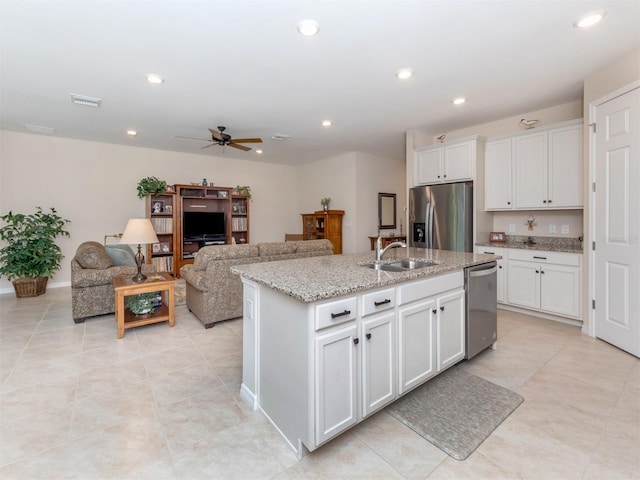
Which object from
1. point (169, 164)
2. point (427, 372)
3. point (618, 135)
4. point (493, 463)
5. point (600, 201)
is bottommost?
point (493, 463)

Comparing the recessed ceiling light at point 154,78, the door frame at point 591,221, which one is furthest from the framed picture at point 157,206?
the door frame at point 591,221

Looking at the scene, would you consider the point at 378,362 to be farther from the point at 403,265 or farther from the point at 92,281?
the point at 92,281

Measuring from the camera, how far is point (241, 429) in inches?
71.7

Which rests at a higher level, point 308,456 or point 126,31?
point 126,31

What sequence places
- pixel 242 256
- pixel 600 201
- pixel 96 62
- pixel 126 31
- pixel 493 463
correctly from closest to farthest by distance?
pixel 493 463, pixel 126 31, pixel 96 62, pixel 600 201, pixel 242 256

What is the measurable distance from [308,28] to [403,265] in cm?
202

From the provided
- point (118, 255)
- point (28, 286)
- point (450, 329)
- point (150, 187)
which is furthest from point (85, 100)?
point (450, 329)

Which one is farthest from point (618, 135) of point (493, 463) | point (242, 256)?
point (242, 256)

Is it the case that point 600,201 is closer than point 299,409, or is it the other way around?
point 299,409

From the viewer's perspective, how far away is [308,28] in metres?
2.30

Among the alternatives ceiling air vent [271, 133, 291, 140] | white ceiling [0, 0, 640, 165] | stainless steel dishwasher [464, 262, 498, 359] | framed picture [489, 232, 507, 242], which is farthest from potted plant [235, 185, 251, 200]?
stainless steel dishwasher [464, 262, 498, 359]

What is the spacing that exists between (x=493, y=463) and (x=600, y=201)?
283cm

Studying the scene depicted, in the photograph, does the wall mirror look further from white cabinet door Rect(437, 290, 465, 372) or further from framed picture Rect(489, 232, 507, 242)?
white cabinet door Rect(437, 290, 465, 372)

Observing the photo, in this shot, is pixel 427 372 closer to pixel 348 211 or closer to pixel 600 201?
pixel 600 201
